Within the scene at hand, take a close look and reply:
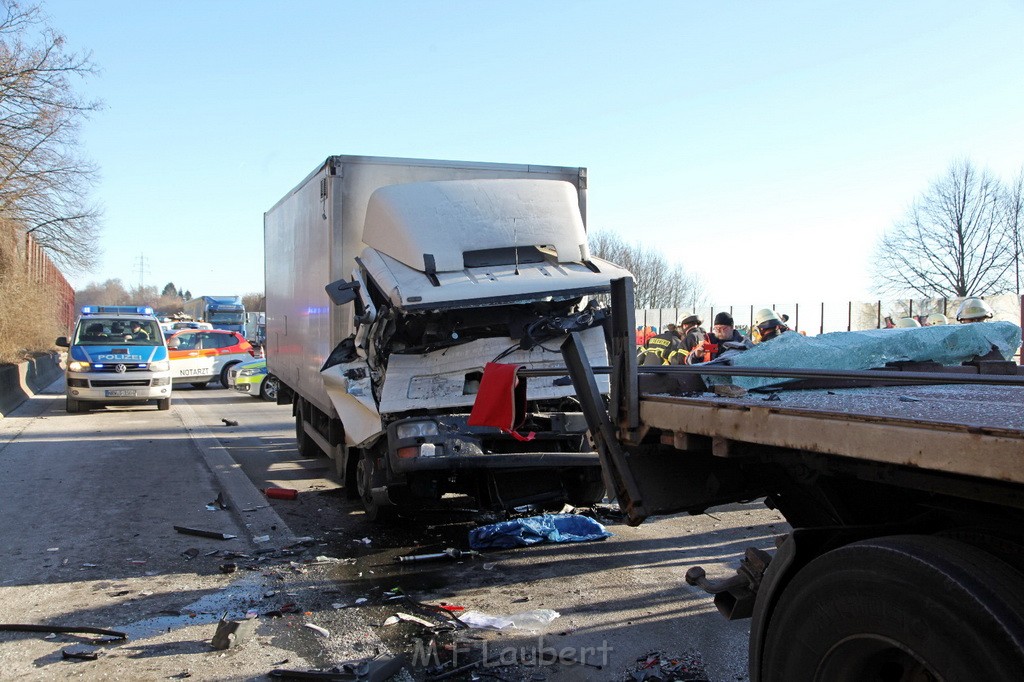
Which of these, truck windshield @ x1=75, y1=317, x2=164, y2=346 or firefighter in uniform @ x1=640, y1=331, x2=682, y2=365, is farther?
truck windshield @ x1=75, y1=317, x2=164, y2=346

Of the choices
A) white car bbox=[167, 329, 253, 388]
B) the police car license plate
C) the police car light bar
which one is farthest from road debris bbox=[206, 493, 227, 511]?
white car bbox=[167, 329, 253, 388]

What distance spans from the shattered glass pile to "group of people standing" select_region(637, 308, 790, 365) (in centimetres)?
391

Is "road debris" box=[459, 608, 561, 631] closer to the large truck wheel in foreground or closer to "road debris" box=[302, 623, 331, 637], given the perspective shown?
"road debris" box=[302, 623, 331, 637]

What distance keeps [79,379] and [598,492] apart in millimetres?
13892

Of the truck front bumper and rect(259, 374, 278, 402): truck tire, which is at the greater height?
the truck front bumper

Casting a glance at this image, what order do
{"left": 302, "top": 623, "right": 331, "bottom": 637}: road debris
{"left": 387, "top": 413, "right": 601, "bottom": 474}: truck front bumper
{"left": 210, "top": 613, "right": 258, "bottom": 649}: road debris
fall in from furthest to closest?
{"left": 387, "top": 413, "right": 601, "bottom": 474}: truck front bumper < {"left": 302, "top": 623, "right": 331, "bottom": 637}: road debris < {"left": 210, "top": 613, "right": 258, "bottom": 649}: road debris

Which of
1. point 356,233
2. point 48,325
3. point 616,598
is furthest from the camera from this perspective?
point 48,325

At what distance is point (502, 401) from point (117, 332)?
1653 cm

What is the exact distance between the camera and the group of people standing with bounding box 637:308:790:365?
910cm

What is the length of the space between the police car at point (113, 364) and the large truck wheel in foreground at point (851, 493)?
16.1 meters

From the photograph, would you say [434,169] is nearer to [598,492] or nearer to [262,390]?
[598,492]

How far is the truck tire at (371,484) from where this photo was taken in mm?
6812

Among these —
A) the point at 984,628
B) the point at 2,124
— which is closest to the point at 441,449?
the point at 984,628

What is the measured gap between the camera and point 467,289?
6328mm
